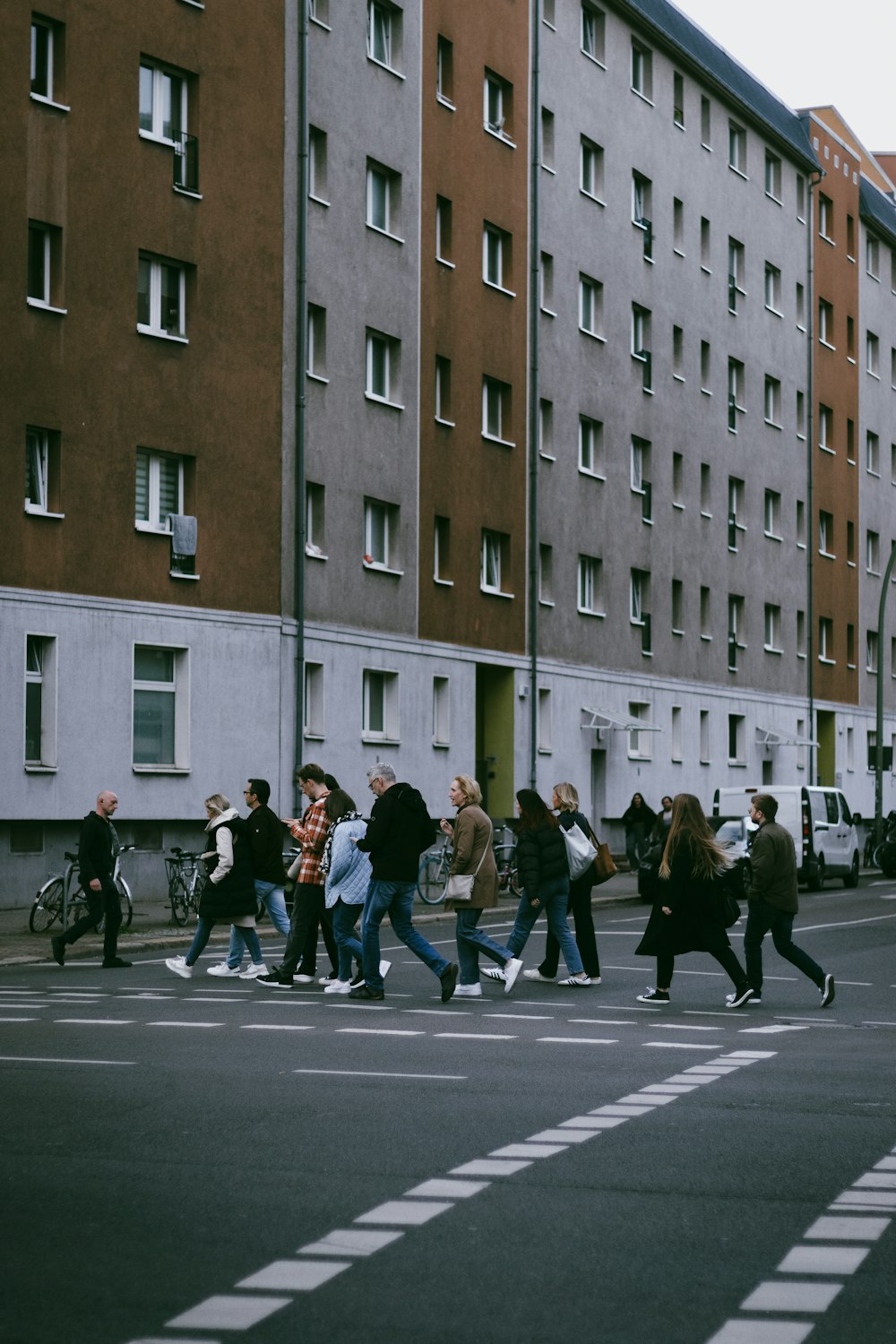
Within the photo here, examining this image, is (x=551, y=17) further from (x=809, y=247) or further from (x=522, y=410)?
(x=809, y=247)

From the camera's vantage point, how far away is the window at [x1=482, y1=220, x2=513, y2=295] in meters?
42.3

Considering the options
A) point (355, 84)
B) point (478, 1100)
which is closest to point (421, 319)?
point (355, 84)

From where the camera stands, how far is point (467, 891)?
17.0 m

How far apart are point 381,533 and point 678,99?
2027cm

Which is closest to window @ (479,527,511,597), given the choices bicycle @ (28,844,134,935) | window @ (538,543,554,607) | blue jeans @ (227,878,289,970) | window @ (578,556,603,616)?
window @ (538,543,554,607)

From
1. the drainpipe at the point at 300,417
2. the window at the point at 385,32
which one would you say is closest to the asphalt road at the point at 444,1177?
the drainpipe at the point at 300,417

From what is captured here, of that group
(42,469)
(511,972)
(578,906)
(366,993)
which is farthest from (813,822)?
(366,993)

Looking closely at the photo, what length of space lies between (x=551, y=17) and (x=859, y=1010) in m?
33.6

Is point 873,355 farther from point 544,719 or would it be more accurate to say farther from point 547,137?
point 544,719

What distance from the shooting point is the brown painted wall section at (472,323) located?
39.5m

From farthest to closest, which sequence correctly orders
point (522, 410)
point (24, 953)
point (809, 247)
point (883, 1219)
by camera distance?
point (809, 247)
point (522, 410)
point (24, 953)
point (883, 1219)

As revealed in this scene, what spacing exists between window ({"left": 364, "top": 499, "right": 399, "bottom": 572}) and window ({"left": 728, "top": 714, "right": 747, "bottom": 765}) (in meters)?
19.3

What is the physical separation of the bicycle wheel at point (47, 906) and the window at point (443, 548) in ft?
52.7

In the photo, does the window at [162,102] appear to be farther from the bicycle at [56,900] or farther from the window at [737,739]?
the window at [737,739]
